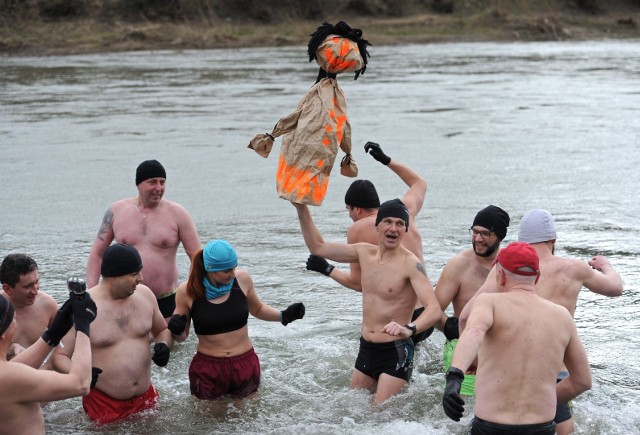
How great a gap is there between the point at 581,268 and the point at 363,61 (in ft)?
7.14

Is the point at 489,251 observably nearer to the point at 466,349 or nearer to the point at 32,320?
the point at 466,349

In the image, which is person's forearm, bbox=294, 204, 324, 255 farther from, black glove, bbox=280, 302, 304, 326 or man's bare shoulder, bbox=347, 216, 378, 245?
man's bare shoulder, bbox=347, 216, 378, 245

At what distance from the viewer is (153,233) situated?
867 centimetres

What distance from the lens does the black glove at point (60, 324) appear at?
5.71 metres

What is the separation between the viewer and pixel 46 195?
53.3 ft

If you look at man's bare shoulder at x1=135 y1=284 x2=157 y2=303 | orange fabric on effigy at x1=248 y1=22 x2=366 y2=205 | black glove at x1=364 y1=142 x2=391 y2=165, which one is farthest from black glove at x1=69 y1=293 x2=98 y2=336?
black glove at x1=364 y1=142 x2=391 y2=165

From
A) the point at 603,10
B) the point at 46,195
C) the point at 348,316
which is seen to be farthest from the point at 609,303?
the point at 603,10

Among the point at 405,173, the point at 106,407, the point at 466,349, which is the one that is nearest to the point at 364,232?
the point at 405,173

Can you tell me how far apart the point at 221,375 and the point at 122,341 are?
0.78 metres

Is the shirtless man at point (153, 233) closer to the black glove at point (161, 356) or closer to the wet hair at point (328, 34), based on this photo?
the black glove at point (161, 356)

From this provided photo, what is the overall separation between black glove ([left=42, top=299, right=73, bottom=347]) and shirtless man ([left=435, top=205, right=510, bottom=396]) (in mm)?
2789

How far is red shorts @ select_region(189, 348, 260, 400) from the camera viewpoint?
7266mm

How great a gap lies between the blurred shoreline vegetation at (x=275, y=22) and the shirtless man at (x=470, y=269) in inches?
1672

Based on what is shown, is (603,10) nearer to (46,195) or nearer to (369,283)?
(46,195)
